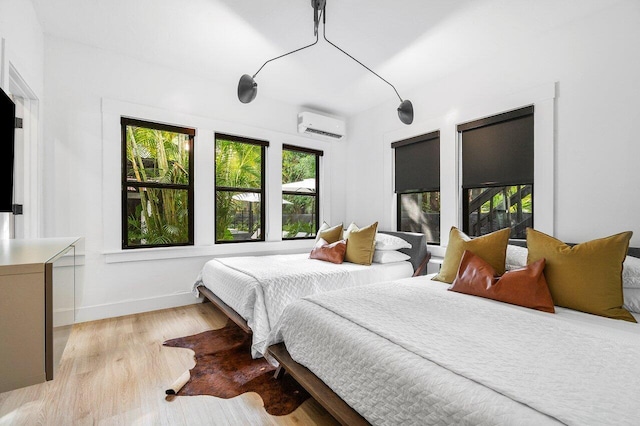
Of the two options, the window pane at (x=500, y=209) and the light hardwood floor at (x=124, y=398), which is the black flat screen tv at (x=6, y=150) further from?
the window pane at (x=500, y=209)

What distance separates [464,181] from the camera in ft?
11.3

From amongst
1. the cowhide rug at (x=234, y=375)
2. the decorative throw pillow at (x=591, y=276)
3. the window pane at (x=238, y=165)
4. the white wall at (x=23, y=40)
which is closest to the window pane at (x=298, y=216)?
the window pane at (x=238, y=165)

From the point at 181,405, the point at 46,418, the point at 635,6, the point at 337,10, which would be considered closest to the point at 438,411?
the point at 181,405

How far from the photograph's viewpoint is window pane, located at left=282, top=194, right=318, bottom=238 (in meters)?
4.57

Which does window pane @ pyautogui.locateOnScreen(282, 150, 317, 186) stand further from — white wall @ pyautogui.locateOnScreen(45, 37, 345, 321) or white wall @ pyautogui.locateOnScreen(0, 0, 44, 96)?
white wall @ pyautogui.locateOnScreen(0, 0, 44, 96)

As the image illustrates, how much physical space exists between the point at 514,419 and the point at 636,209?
232cm

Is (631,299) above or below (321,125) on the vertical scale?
below

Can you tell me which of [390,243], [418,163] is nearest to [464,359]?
[390,243]

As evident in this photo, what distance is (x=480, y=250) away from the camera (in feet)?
7.76

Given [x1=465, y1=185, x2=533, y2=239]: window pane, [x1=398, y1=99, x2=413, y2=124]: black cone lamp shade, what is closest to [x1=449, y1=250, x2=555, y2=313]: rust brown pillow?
[x1=465, y1=185, x2=533, y2=239]: window pane

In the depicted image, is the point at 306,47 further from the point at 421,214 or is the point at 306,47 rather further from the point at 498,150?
the point at 421,214

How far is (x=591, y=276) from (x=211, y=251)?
3.54m

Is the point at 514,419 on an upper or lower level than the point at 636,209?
lower

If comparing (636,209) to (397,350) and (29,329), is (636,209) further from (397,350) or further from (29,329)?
(29,329)
